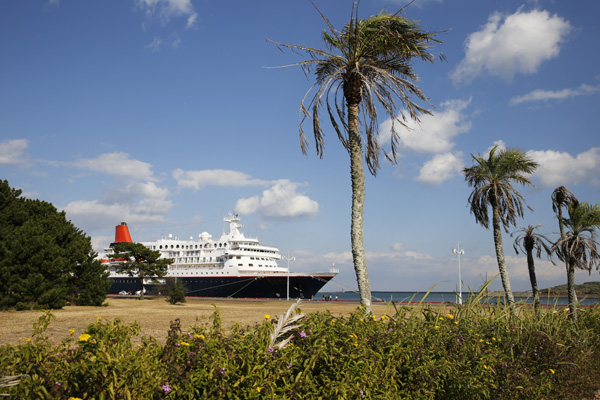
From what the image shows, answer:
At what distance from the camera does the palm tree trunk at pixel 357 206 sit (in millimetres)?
7430

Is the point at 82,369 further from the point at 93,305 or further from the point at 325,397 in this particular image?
the point at 93,305

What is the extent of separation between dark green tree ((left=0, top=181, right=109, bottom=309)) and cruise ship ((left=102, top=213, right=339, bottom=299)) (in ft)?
76.9

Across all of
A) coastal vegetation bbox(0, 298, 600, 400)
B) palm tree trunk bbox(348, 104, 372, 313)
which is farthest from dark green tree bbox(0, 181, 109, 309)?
coastal vegetation bbox(0, 298, 600, 400)

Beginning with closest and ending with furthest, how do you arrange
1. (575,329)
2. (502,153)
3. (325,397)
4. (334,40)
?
1. (325,397)
2. (575,329)
3. (334,40)
4. (502,153)

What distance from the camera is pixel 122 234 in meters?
59.8

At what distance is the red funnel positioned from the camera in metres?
59.6

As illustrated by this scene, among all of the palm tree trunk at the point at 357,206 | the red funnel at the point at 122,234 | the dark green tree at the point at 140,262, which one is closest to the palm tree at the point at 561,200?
the palm tree trunk at the point at 357,206

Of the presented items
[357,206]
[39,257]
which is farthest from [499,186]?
[39,257]

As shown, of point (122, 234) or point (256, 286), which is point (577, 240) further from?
point (122, 234)

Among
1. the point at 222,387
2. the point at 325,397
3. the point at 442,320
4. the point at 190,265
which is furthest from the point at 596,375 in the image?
the point at 190,265

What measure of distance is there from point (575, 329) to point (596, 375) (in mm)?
1800

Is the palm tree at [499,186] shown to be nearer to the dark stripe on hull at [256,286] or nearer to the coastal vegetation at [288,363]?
the coastal vegetation at [288,363]

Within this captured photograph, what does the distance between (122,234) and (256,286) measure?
888 inches

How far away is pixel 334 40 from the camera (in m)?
8.42
